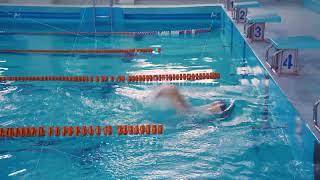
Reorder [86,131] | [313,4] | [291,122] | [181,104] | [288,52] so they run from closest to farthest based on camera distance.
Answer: [291,122] < [86,131] < [288,52] < [181,104] < [313,4]

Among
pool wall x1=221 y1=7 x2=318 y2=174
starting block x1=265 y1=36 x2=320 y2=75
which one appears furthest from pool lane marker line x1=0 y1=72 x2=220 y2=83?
starting block x1=265 y1=36 x2=320 y2=75

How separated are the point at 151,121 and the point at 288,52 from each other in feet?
4.80

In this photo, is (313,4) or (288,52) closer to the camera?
(288,52)

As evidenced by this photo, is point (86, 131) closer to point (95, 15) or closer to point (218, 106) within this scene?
point (218, 106)

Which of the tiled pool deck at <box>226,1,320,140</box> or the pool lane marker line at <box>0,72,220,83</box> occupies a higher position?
the tiled pool deck at <box>226,1,320,140</box>

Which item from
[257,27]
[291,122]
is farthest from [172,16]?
[291,122]

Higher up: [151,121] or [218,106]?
[218,106]

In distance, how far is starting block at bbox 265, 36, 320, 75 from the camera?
Result: 14.5 feet

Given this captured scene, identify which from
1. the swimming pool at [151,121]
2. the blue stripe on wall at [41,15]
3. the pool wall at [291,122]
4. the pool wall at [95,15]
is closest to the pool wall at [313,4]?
the pool wall at [95,15]

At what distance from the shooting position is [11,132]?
447 cm

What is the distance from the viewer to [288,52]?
4.56 metres

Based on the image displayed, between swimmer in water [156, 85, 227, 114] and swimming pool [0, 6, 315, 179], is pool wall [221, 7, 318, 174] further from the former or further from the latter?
swimmer in water [156, 85, 227, 114]

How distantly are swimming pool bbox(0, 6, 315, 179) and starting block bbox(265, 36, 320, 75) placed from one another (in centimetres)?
18

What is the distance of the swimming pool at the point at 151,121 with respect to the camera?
12.6 feet
